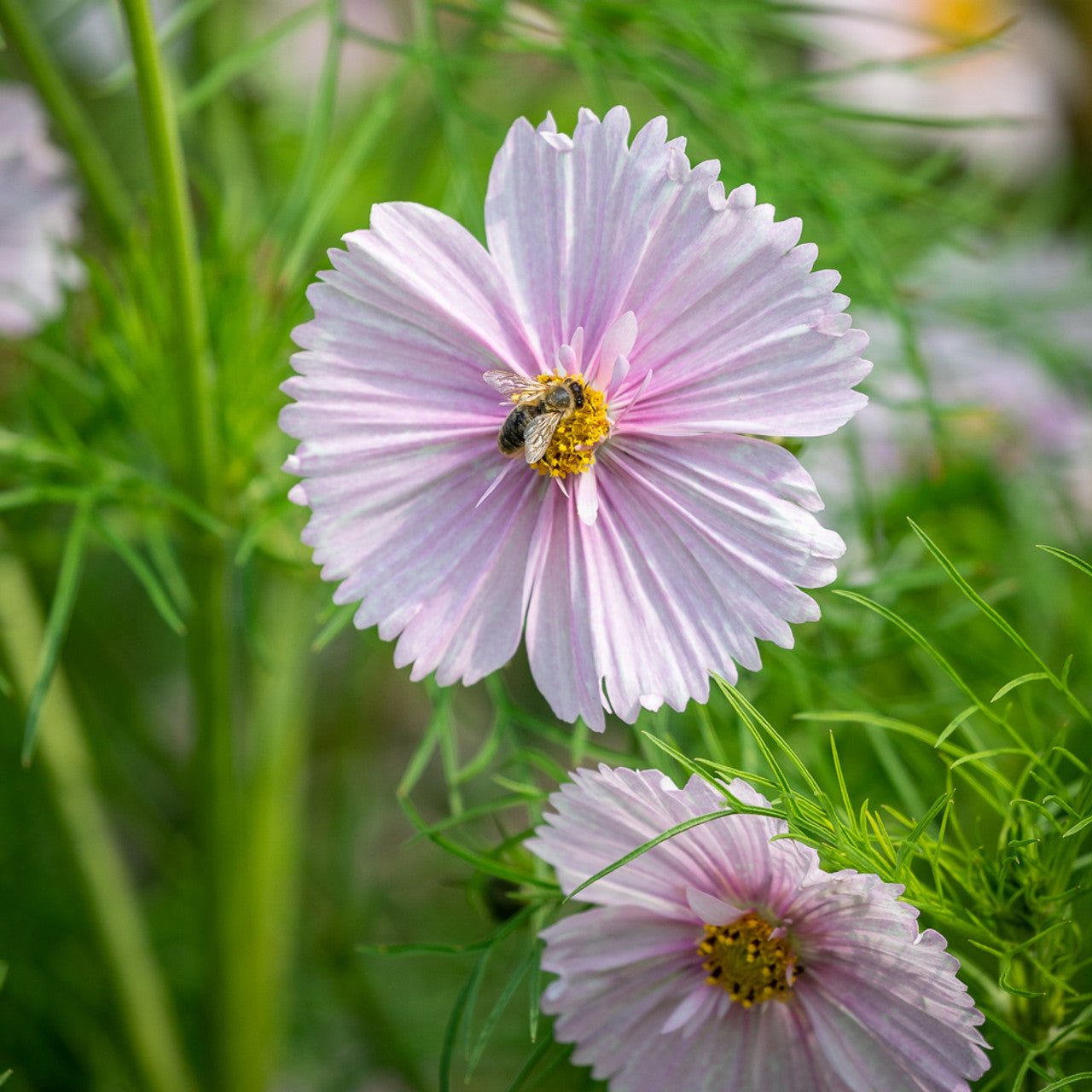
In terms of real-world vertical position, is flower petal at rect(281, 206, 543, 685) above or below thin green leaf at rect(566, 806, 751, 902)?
above

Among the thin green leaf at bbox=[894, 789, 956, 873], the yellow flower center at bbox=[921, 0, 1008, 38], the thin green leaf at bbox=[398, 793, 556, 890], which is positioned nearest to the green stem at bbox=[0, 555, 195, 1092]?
the thin green leaf at bbox=[398, 793, 556, 890]

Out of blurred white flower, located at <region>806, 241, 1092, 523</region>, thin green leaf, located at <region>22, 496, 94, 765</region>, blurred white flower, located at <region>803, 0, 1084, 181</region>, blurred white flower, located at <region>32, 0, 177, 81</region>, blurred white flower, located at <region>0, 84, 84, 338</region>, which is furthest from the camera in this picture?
blurred white flower, located at <region>803, 0, 1084, 181</region>

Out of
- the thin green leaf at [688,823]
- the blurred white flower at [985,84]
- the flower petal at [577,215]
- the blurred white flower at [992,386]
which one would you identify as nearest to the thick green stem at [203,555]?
the flower petal at [577,215]

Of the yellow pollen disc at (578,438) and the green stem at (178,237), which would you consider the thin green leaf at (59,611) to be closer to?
the green stem at (178,237)

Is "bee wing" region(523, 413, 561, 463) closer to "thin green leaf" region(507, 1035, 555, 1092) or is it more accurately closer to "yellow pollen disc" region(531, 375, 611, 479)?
"yellow pollen disc" region(531, 375, 611, 479)

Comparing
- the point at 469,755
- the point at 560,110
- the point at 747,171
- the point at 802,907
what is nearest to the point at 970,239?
the point at 560,110


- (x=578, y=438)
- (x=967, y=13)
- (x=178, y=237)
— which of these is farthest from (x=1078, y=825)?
(x=967, y=13)
